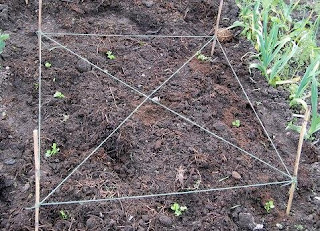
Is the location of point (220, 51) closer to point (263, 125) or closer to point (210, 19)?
point (210, 19)

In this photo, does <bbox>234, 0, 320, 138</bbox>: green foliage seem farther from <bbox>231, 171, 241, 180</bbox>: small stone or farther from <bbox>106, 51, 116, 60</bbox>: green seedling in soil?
<bbox>106, 51, 116, 60</bbox>: green seedling in soil

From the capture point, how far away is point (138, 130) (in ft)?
10.5

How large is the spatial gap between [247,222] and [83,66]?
1.68 m

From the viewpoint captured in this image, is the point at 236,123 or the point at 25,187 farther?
the point at 236,123

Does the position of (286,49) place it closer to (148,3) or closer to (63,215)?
(148,3)

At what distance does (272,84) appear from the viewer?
12.4ft

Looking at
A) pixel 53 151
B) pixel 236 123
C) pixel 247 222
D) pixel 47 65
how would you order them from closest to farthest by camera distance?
pixel 247 222
pixel 53 151
pixel 236 123
pixel 47 65

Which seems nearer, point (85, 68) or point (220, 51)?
point (85, 68)

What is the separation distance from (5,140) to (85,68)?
2.82 feet

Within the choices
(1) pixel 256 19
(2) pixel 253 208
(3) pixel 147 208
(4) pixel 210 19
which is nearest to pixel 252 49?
(1) pixel 256 19

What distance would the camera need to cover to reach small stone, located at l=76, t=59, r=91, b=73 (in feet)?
11.9

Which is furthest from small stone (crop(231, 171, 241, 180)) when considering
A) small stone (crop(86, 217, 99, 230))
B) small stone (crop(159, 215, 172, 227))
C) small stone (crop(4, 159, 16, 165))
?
small stone (crop(4, 159, 16, 165))

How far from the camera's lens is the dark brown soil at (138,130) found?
109 inches

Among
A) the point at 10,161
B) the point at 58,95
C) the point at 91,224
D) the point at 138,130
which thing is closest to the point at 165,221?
the point at 91,224
